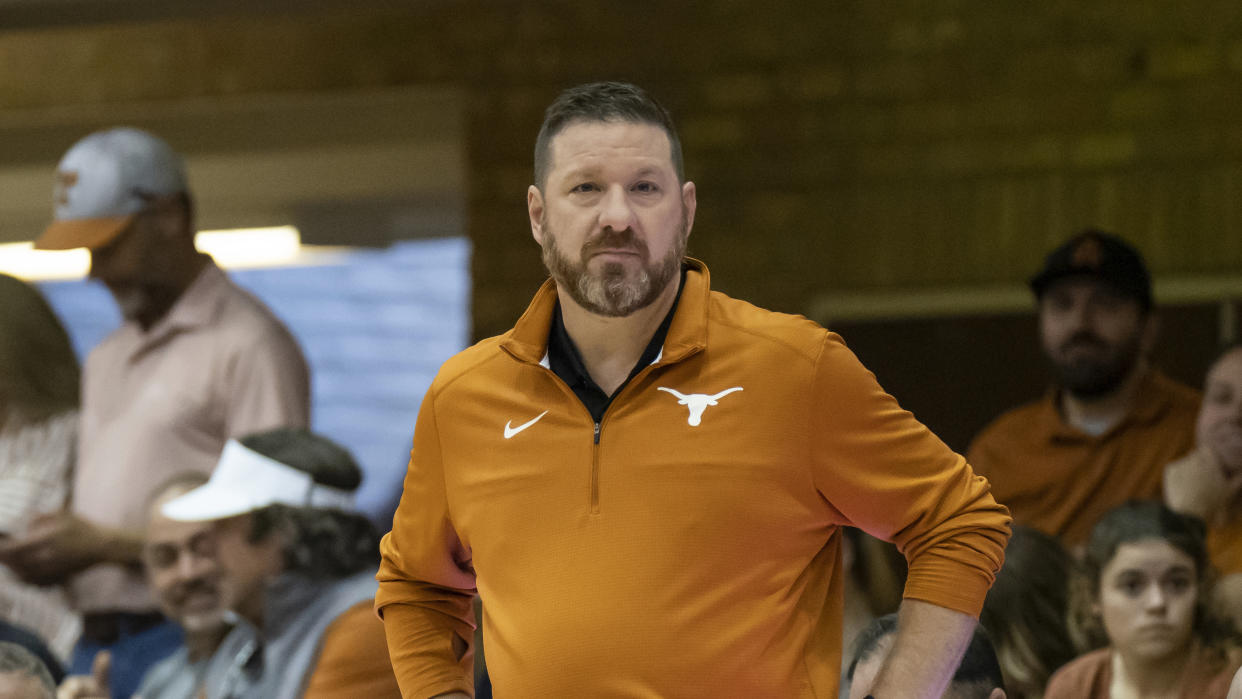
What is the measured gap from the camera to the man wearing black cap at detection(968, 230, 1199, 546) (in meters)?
4.49

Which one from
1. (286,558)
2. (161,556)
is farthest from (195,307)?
(286,558)

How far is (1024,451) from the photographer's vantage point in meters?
4.68

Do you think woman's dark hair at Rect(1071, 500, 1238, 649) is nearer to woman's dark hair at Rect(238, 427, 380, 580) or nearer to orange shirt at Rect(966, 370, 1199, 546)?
orange shirt at Rect(966, 370, 1199, 546)

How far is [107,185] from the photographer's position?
504 cm

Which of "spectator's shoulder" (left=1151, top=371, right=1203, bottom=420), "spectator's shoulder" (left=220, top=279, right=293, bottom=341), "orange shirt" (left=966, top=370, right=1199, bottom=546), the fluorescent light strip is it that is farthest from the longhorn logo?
the fluorescent light strip

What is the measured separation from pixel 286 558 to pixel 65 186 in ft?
5.41

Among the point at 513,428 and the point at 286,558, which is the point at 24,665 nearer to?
the point at 286,558

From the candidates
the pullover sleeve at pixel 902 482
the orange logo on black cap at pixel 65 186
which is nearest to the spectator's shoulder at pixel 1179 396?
the pullover sleeve at pixel 902 482

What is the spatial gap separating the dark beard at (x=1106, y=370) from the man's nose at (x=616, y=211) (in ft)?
8.78

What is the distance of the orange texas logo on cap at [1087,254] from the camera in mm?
4574

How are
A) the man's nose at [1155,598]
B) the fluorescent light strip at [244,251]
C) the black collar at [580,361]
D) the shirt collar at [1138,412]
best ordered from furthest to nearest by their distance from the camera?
the fluorescent light strip at [244,251], the shirt collar at [1138,412], the man's nose at [1155,598], the black collar at [580,361]

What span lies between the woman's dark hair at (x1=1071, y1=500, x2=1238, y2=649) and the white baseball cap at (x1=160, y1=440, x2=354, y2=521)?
186 centimetres

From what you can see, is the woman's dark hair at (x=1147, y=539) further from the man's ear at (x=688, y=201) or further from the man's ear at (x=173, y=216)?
the man's ear at (x=173, y=216)

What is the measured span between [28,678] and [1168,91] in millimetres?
3986
